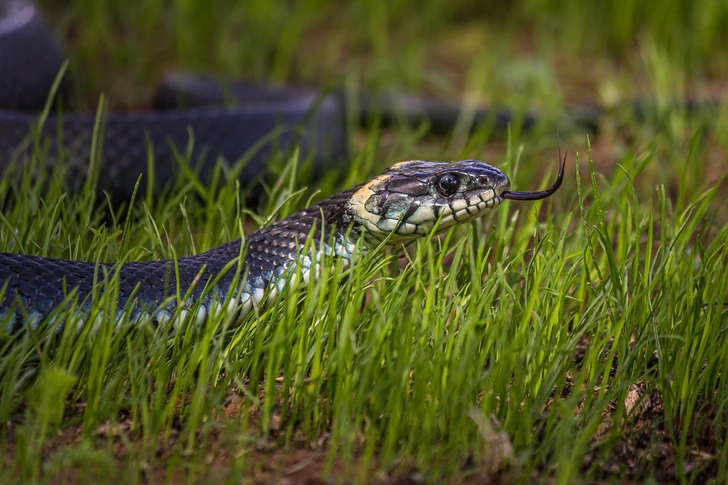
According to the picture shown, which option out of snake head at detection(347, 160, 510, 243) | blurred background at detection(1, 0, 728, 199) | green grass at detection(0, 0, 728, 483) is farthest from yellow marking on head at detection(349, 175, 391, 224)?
Answer: blurred background at detection(1, 0, 728, 199)

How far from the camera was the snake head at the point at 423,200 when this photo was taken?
9.75ft

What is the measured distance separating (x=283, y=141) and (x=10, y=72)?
1964 mm

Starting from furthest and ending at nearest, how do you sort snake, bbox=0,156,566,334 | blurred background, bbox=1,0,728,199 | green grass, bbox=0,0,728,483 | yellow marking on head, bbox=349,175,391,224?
blurred background, bbox=1,0,728,199 → yellow marking on head, bbox=349,175,391,224 → snake, bbox=0,156,566,334 → green grass, bbox=0,0,728,483

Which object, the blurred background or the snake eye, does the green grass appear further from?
the blurred background

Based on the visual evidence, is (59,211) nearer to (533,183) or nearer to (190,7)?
(533,183)

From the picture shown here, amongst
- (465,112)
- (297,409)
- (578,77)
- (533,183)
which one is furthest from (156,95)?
(297,409)

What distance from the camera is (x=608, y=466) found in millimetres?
2266

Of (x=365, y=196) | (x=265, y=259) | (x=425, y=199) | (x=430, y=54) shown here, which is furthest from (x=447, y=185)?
(x=430, y=54)

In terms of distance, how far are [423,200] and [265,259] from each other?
0.62 meters

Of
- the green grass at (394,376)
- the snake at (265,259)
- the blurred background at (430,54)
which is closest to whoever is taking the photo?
the green grass at (394,376)

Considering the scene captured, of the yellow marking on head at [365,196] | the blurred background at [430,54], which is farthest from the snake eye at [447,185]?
the blurred background at [430,54]

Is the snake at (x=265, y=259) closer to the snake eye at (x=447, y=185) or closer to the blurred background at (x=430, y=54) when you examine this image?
the snake eye at (x=447, y=185)

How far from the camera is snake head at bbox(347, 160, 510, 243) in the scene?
9.75ft

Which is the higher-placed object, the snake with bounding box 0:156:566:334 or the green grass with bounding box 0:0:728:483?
the snake with bounding box 0:156:566:334
